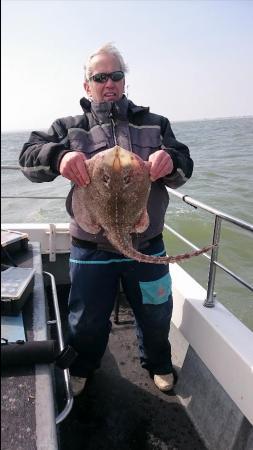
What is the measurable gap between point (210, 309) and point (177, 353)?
0.65m

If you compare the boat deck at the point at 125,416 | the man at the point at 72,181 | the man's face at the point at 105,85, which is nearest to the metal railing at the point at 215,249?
the man at the point at 72,181

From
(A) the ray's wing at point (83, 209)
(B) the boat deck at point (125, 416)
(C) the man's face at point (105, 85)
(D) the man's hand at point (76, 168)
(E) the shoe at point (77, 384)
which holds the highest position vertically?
(C) the man's face at point (105, 85)

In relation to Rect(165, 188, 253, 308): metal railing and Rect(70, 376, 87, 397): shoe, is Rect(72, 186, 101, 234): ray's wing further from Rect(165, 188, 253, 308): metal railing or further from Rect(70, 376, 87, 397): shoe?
Rect(70, 376, 87, 397): shoe

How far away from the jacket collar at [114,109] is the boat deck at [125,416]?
2103mm

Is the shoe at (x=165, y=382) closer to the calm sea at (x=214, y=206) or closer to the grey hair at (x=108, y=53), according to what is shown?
the grey hair at (x=108, y=53)

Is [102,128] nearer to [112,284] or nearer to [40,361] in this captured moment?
[112,284]

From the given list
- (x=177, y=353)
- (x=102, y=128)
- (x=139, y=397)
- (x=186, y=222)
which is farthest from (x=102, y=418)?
(x=186, y=222)

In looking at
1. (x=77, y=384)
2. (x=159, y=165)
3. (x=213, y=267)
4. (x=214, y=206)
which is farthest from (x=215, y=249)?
(x=214, y=206)

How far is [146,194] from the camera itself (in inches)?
91.0

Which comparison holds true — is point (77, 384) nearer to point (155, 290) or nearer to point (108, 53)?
point (155, 290)

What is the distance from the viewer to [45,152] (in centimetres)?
252

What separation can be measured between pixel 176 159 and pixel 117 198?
564 mm

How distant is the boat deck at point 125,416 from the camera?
2.80 meters

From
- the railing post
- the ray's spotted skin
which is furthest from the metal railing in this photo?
the ray's spotted skin
